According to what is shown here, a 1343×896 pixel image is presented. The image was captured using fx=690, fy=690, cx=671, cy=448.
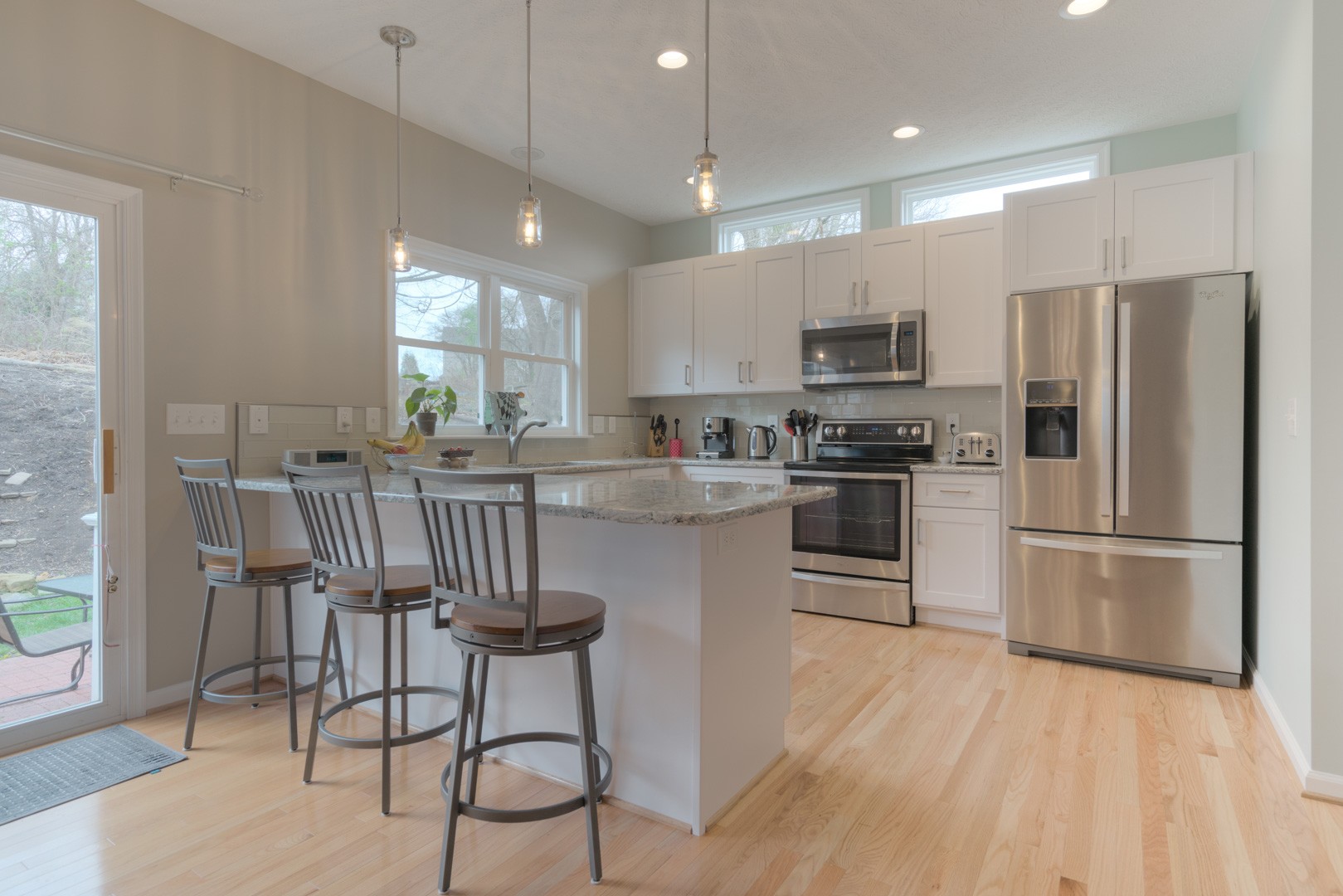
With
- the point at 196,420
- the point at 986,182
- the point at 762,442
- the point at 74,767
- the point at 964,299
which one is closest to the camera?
the point at 74,767

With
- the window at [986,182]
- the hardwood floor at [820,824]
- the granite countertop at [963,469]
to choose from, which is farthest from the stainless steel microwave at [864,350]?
the hardwood floor at [820,824]

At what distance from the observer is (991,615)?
3.65 meters

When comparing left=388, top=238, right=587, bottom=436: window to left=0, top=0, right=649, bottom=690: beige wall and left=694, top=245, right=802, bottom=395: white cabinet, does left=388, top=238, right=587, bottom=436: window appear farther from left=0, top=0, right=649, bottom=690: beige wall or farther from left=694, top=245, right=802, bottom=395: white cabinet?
left=694, top=245, right=802, bottom=395: white cabinet

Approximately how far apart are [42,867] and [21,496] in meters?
1.26

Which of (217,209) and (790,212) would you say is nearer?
(217,209)

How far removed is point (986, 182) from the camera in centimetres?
418

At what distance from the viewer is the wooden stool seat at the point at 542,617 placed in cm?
158

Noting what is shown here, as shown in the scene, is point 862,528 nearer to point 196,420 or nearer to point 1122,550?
point 1122,550

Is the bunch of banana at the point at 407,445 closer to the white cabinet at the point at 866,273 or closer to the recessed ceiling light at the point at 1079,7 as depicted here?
the white cabinet at the point at 866,273

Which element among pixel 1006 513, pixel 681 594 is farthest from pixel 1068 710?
pixel 681 594

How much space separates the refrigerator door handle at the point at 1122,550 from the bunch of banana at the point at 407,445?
289 centimetres

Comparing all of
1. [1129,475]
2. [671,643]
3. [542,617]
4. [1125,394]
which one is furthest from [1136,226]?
[542,617]

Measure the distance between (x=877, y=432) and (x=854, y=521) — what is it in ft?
2.23

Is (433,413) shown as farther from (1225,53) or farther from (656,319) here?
(1225,53)
